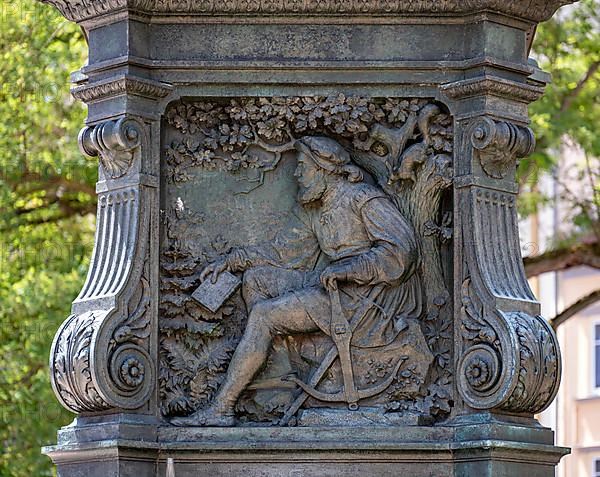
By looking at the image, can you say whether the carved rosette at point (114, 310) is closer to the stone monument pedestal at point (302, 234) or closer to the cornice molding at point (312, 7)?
the stone monument pedestal at point (302, 234)

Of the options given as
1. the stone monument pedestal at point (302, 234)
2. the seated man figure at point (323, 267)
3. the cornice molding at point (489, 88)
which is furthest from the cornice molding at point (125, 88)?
the cornice molding at point (489, 88)

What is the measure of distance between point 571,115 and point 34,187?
5784mm

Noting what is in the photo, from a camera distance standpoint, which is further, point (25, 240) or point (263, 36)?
point (25, 240)

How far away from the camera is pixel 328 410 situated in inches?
421

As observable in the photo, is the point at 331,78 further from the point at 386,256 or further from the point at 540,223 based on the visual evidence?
the point at 540,223

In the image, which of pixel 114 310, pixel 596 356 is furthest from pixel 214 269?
pixel 596 356

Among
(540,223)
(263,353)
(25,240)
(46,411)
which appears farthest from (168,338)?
(540,223)

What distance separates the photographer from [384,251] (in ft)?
35.4

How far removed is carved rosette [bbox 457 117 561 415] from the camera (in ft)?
34.2

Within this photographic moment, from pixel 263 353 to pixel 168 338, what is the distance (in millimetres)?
Result: 544

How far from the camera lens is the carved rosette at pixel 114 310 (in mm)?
10500

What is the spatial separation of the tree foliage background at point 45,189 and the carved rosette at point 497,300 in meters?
9.08

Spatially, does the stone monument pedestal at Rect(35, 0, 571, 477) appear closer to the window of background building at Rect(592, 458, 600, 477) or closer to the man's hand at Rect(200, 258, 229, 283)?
the man's hand at Rect(200, 258, 229, 283)

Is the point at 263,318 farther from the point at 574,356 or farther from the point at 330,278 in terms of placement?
the point at 574,356
